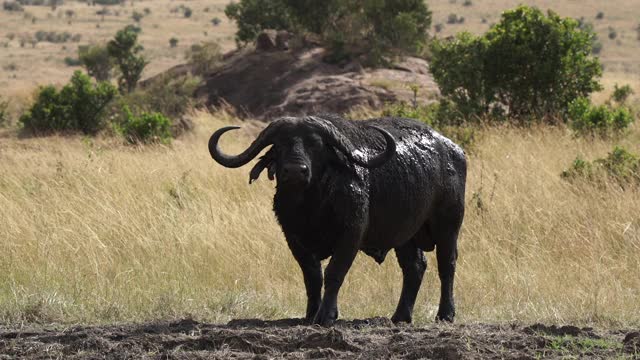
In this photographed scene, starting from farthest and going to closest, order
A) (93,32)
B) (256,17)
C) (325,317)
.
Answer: (93,32)
(256,17)
(325,317)

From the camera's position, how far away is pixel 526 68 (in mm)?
16734

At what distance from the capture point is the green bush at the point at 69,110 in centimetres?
2147

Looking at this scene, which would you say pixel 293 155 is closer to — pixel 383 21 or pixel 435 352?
pixel 435 352

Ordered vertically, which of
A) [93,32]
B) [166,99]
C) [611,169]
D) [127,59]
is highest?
[611,169]

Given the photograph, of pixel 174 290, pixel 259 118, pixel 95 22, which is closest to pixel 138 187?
pixel 174 290

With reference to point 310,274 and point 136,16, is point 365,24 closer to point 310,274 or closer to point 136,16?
point 310,274

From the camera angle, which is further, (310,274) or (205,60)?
(205,60)

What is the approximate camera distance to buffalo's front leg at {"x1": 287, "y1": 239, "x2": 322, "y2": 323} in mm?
6527

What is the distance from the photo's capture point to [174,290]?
26.5 ft

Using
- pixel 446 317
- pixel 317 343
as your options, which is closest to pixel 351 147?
pixel 317 343

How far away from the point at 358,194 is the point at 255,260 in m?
2.94

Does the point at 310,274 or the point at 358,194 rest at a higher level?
the point at 358,194

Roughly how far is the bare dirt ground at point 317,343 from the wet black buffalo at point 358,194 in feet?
1.36

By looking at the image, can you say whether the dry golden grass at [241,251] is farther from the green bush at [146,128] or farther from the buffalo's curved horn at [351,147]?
the green bush at [146,128]
